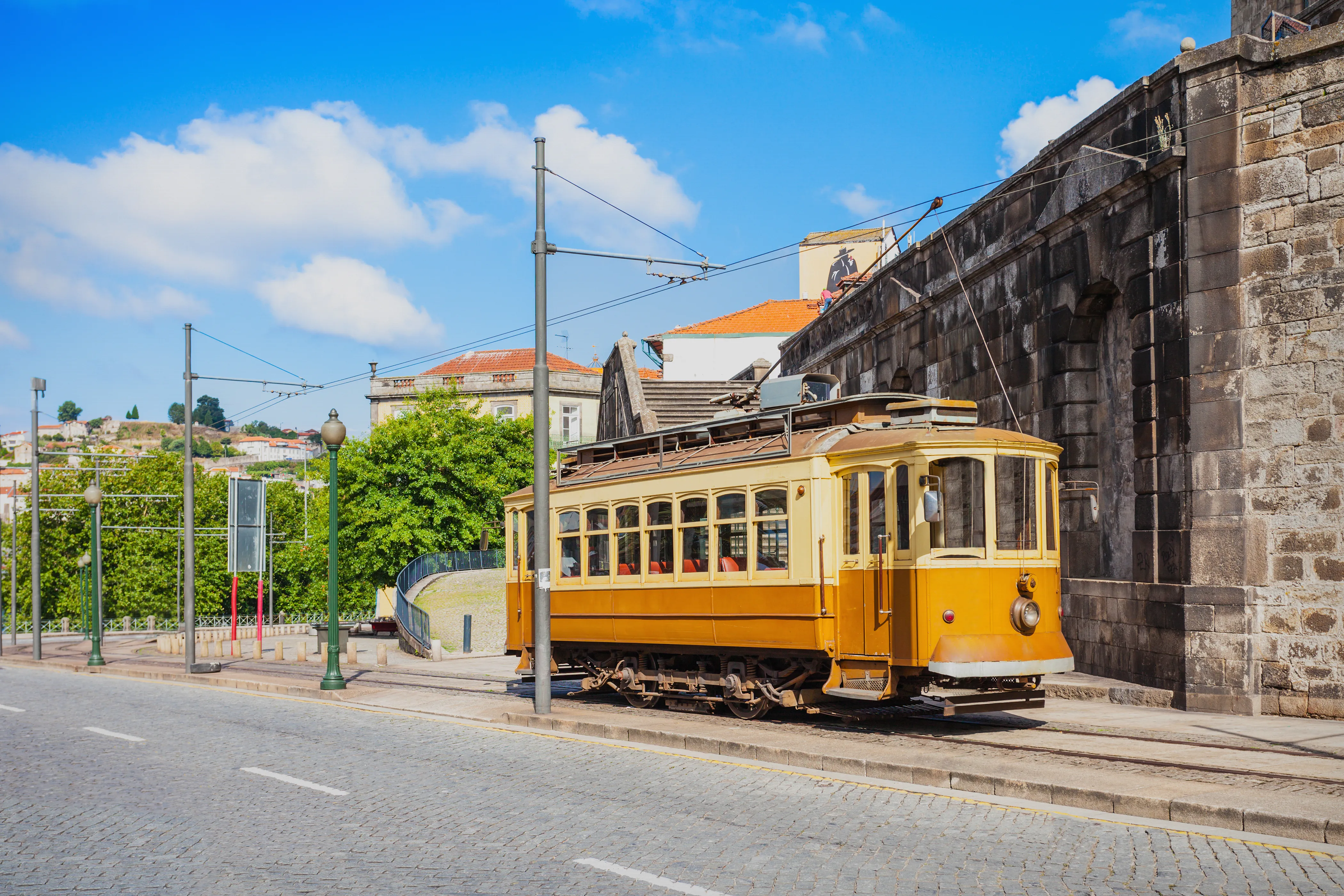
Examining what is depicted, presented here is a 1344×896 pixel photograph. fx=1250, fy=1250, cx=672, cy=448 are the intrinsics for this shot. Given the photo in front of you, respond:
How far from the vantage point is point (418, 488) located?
2431 inches

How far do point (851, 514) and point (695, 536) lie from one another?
8.28ft

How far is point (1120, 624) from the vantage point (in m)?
16.4

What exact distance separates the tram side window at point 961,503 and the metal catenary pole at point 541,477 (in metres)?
5.05

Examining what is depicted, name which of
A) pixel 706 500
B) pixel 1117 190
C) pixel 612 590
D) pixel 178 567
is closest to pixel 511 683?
pixel 612 590

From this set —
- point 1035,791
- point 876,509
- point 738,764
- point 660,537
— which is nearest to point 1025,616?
point 876,509

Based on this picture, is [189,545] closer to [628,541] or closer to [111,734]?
[111,734]

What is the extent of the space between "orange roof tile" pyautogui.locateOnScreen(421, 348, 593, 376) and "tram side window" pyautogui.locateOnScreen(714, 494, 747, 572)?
71.2m

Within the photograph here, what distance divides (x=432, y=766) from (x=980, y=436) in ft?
21.1

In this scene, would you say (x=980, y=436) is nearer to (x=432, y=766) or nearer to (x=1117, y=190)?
(x=1117, y=190)

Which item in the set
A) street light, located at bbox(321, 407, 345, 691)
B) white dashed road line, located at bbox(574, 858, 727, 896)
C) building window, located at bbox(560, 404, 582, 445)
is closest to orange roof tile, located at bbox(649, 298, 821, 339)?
building window, located at bbox(560, 404, 582, 445)

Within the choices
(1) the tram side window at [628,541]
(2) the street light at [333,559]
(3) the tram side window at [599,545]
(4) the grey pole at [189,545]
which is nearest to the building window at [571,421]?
(4) the grey pole at [189,545]

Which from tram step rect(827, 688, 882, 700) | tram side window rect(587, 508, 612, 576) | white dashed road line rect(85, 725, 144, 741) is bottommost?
white dashed road line rect(85, 725, 144, 741)

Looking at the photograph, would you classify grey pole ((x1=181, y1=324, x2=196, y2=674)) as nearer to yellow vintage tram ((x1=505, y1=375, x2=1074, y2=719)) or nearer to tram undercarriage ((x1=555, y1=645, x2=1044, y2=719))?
tram undercarriage ((x1=555, y1=645, x2=1044, y2=719))

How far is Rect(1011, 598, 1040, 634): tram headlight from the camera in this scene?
1280cm
